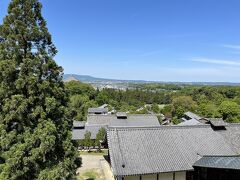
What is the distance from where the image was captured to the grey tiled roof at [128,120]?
156 ft

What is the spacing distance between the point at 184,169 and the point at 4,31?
1361cm

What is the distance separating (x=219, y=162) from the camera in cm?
1702

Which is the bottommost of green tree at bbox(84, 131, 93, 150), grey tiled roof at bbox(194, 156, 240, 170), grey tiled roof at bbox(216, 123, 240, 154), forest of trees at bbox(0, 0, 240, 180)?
green tree at bbox(84, 131, 93, 150)

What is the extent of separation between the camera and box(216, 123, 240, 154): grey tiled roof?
21.2 m

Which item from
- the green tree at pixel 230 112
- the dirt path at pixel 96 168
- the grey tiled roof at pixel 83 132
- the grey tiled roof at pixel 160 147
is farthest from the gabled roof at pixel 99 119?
the grey tiled roof at pixel 160 147

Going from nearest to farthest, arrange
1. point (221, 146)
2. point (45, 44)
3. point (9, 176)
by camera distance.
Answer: point (9, 176) → point (45, 44) → point (221, 146)

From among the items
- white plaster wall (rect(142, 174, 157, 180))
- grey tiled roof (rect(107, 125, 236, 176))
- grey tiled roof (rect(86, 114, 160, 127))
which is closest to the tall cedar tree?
grey tiled roof (rect(107, 125, 236, 176))

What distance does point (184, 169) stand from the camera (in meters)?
17.5

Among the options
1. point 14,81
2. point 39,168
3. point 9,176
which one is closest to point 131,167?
point 39,168

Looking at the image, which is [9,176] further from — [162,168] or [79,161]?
[162,168]

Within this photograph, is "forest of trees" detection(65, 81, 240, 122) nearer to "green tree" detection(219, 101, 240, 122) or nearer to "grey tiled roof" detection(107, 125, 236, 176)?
"green tree" detection(219, 101, 240, 122)

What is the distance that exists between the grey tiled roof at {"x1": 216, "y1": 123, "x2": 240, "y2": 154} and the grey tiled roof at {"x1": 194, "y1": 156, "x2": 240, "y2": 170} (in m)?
3.76

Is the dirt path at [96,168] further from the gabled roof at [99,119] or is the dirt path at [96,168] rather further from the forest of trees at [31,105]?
the gabled roof at [99,119]

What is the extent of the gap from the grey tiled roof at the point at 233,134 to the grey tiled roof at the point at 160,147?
2.29ft
